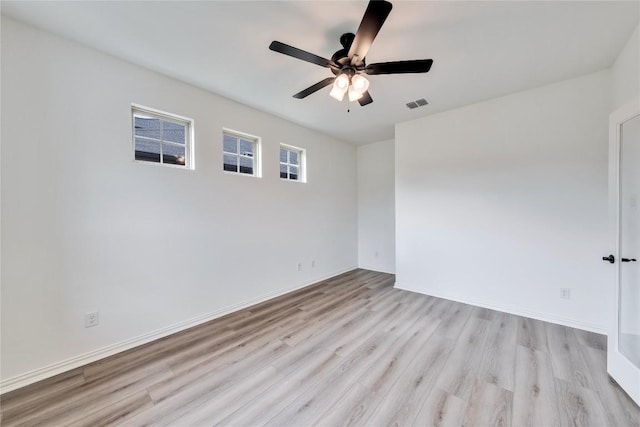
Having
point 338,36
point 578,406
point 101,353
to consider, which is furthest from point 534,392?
point 101,353

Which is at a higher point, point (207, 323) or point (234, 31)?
point (234, 31)

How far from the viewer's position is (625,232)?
6.39ft

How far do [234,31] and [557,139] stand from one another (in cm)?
355

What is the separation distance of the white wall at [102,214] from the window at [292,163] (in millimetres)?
616

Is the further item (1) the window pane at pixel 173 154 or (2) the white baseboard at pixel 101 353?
(1) the window pane at pixel 173 154

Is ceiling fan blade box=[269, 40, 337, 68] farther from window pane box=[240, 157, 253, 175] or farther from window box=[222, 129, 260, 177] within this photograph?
window pane box=[240, 157, 253, 175]

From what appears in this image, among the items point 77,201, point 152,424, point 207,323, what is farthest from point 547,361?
point 77,201

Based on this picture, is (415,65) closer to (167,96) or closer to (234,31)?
(234,31)

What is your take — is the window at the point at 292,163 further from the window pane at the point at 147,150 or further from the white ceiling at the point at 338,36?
the window pane at the point at 147,150

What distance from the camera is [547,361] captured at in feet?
6.92

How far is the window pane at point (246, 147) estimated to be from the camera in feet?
11.2

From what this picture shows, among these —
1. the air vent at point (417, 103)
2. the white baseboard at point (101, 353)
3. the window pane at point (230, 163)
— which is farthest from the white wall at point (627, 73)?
the white baseboard at point (101, 353)

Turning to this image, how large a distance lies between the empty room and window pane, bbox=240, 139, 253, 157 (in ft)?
0.27

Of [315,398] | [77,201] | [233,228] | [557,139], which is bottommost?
[315,398]
